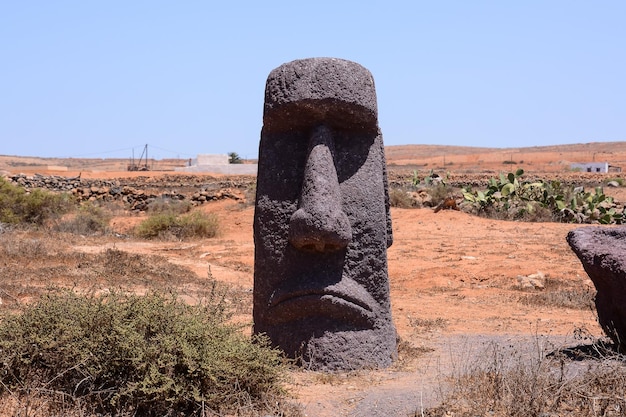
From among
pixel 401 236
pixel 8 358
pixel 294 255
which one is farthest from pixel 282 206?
pixel 401 236

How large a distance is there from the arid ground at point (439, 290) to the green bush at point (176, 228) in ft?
1.59

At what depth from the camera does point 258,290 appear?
624cm

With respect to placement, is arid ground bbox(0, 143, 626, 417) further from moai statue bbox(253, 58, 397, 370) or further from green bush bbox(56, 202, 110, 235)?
green bush bbox(56, 202, 110, 235)

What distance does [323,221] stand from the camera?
571 centimetres

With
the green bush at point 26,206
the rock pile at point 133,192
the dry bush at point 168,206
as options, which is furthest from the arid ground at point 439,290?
the rock pile at point 133,192

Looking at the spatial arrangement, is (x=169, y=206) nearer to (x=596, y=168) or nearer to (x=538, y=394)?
(x=538, y=394)

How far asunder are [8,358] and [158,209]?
68.5 feet

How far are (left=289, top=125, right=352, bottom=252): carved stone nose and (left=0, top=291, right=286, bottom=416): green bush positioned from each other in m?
1.03

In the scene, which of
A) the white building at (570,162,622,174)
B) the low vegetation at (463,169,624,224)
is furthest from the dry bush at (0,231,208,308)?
the white building at (570,162,622,174)

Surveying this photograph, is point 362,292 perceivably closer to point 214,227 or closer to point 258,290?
point 258,290

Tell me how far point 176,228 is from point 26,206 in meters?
4.05

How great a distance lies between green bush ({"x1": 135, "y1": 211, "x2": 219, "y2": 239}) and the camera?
18703mm

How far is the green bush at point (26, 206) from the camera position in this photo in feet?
61.8

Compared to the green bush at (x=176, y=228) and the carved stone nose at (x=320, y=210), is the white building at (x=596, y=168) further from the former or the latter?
the carved stone nose at (x=320, y=210)
